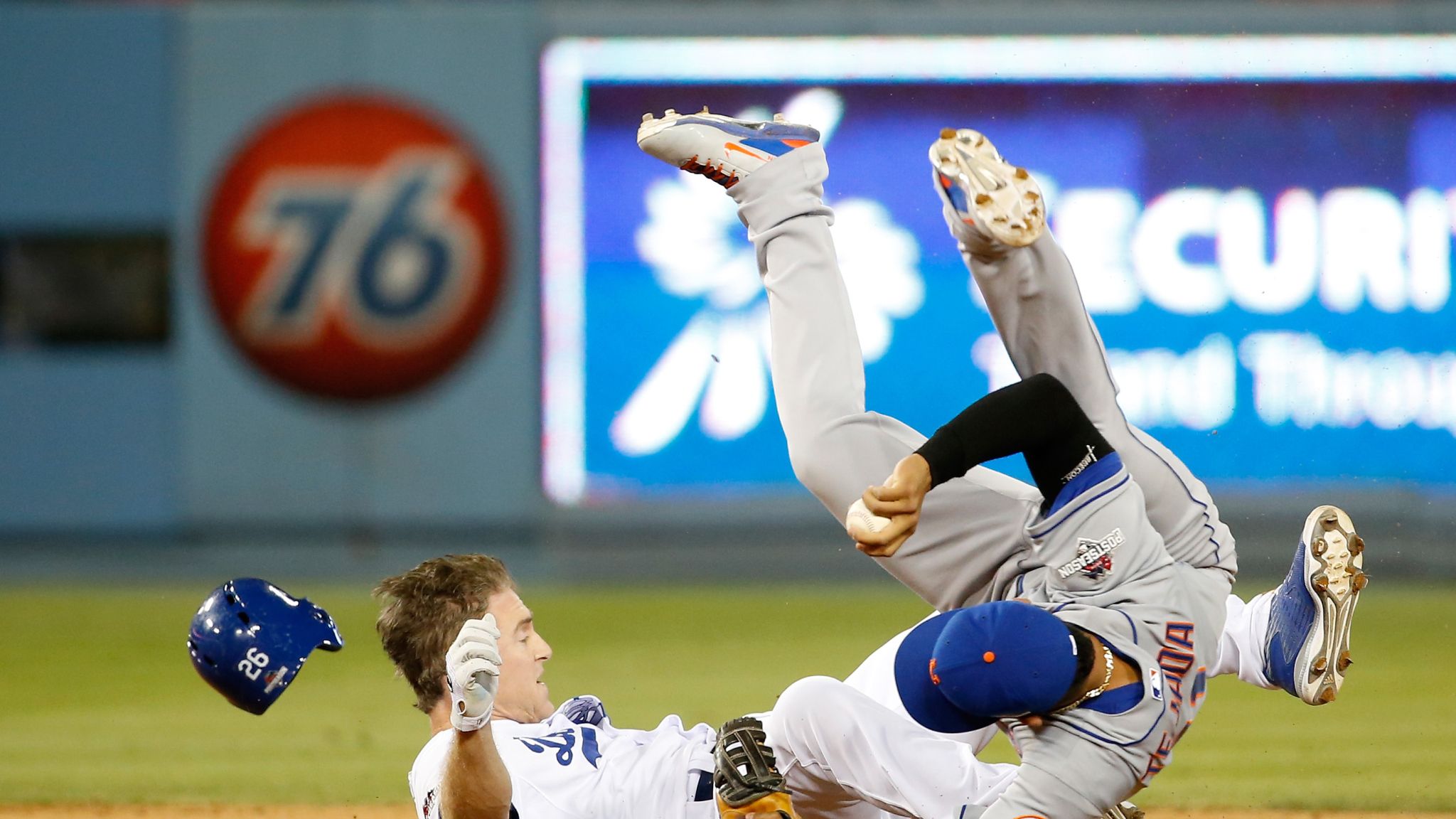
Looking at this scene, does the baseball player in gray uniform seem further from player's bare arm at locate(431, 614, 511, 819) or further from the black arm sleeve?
player's bare arm at locate(431, 614, 511, 819)

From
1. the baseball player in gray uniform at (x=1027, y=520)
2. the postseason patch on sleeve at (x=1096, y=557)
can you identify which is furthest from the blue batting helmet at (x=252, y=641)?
the postseason patch on sleeve at (x=1096, y=557)

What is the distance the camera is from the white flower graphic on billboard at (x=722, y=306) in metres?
9.16

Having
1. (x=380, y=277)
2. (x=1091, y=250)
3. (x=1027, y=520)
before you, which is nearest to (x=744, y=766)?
(x=1027, y=520)

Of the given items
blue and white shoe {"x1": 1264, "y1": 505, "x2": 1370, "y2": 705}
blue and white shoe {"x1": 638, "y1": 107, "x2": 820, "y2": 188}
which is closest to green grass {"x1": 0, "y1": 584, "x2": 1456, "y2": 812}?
blue and white shoe {"x1": 1264, "y1": 505, "x2": 1370, "y2": 705}

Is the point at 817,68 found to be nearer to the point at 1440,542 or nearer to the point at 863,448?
→ the point at 1440,542

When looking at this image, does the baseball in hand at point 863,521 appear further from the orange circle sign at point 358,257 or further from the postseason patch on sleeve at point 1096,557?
the orange circle sign at point 358,257

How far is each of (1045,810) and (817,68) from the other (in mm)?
7615

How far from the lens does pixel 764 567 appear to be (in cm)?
958

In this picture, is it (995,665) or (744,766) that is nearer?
(995,665)

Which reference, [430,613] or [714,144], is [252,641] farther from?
[714,144]

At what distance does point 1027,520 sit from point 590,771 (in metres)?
0.86

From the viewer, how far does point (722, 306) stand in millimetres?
9172

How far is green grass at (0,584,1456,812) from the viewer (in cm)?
450

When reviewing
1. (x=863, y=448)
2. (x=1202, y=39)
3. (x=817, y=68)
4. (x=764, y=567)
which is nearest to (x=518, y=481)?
(x=764, y=567)
